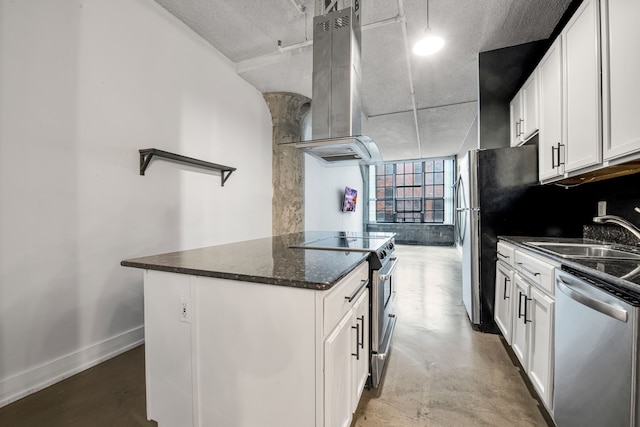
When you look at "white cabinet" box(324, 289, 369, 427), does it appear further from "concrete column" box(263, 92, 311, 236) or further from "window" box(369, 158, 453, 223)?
"window" box(369, 158, 453, 223)

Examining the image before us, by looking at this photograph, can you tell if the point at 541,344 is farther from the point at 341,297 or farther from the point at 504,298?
the point at 341,297

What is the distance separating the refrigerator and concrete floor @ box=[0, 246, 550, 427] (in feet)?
1.18

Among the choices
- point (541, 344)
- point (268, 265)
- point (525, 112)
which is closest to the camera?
point (268, 265)

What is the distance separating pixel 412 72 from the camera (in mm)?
3369

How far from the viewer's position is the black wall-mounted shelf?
7.31 ft

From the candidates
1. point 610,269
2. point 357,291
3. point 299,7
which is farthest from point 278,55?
point 610,269

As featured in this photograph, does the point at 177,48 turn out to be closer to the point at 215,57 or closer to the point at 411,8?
the point at 215,57

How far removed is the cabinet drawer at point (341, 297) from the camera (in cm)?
102

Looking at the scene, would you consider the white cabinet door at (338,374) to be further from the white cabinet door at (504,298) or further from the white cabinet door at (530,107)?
the white cabinet door at (530,107)

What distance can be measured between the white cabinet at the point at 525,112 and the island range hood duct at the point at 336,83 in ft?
4.70

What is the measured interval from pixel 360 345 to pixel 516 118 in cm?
274

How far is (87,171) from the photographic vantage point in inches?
75.8

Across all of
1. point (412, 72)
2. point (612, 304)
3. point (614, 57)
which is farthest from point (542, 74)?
point (612, 304)

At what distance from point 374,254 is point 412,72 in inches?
110
